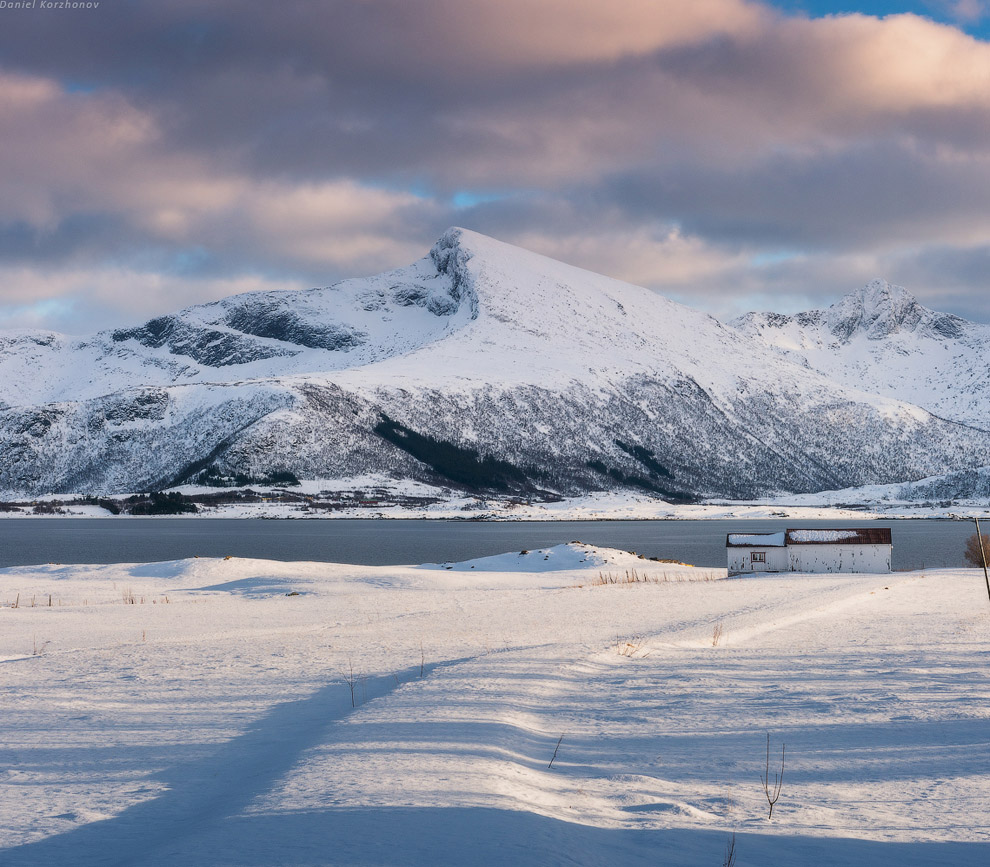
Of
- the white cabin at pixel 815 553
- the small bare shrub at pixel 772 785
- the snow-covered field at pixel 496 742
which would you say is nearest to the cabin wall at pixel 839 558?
the white cabin at pixel 815 553

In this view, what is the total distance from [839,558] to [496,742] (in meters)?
55.6

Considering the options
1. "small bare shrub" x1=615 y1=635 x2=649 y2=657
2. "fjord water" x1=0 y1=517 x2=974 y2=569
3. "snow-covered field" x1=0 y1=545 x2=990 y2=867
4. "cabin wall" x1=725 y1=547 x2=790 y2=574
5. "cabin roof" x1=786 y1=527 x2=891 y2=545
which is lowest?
"fjord water" x1=0 y1=517 x2=974 y2=569

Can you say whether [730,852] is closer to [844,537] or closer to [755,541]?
[755,541]

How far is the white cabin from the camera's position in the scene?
6119 centimetres

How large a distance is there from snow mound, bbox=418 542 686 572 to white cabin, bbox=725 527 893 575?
6.83 metres

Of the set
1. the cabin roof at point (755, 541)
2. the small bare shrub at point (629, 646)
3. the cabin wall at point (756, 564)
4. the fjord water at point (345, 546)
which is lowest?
the fjord water at point (345, 546)

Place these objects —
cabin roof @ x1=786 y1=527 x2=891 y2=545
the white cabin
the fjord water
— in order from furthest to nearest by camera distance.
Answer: the fjord water
cabin roof @ x1=786 y1=527 x2=891 y2=545
the white cabin

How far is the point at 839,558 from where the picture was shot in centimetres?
6159

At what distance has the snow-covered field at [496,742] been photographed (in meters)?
8.05

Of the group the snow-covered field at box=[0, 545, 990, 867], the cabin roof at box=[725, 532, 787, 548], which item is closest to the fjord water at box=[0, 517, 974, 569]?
the cabin roof at box=[725, 532, 787, 548]

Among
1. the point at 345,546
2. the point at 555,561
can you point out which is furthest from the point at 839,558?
the point at 345,546

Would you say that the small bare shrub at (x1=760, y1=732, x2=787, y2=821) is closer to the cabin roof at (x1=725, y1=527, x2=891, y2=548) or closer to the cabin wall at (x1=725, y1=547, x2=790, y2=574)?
the cabin roof at (x1=725, y1=527, x2=891, y2=548)

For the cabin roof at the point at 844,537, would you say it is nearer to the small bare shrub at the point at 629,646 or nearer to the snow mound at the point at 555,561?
the snow mound at the point at 555,561

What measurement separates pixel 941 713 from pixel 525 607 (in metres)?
18.3
